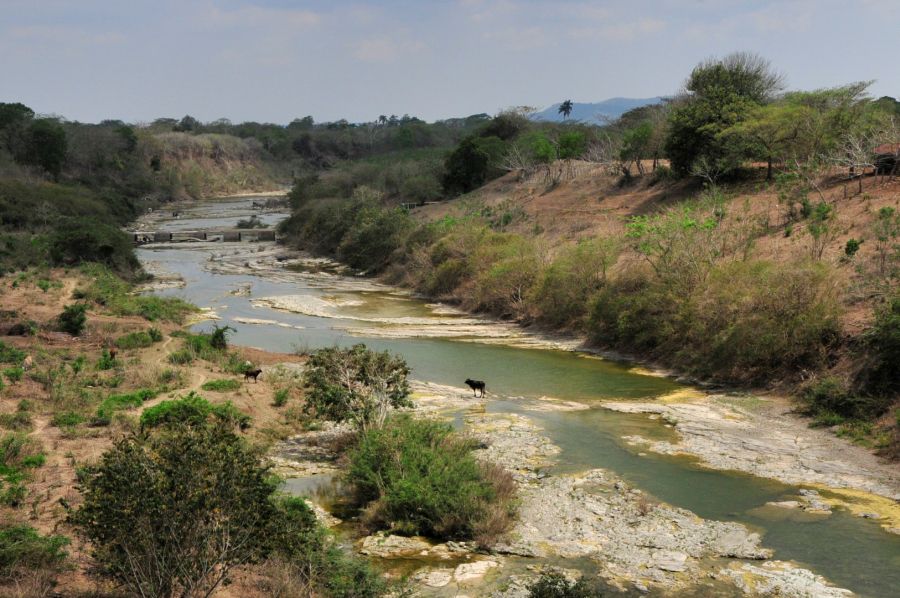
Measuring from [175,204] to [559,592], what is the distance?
11526 centimetres

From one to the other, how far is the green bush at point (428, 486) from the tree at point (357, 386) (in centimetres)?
208

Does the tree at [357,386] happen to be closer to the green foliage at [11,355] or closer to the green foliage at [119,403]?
the green foliage at [119,403]

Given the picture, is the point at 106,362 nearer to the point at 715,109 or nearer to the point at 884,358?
the point at 884,358

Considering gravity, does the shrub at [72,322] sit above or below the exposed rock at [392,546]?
above

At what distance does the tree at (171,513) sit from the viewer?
10281mm

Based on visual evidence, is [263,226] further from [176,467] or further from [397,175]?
[176,467]

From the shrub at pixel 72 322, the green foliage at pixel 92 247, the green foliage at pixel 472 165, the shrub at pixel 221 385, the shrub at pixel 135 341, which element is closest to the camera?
the shrub at pixel 221 385

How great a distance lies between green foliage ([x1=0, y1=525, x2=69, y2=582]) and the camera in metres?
11.7

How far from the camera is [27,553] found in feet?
39.7

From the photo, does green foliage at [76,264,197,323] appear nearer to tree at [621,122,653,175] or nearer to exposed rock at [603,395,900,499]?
exposed rock at [603,395,900,499]

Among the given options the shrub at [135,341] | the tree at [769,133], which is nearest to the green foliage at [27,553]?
the shrub at [135,341]

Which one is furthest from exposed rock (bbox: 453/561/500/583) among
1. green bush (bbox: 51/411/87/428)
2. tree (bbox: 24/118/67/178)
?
tree (bbox: 24/118/67/178)

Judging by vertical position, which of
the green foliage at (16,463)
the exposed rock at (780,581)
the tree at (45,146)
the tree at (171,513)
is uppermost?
the tree at (45,146)

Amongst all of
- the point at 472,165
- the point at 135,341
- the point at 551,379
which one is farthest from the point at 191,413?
the point at 472,165
